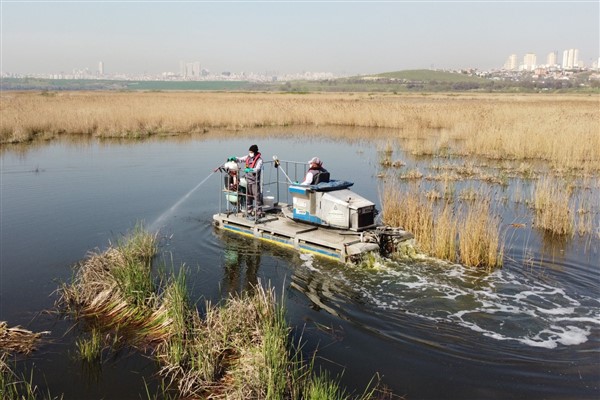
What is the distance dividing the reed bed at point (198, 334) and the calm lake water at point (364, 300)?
0.42 meters

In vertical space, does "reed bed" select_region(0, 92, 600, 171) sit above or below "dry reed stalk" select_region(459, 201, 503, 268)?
above

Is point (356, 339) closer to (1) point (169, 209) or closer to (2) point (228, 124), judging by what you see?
(1) point (169, 209)

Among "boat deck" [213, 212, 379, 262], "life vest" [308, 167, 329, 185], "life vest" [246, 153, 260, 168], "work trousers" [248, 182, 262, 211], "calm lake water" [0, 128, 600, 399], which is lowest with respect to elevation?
"calm lake water" [0, 128, 600, 399]

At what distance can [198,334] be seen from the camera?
7.50 metres

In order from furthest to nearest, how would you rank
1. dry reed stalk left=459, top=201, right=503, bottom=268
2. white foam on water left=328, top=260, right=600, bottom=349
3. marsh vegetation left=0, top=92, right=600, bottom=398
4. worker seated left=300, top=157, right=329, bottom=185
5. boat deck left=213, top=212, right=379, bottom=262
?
worker seated left=300, top=157, right=329, bottom=185 < boat deck left=213, top=212, right=379, bottom=262 < dry reed stalk left=459, top=201, right=503, bottom=268 < white foam on water left=328, top=260, right=600, bottom=349 < marsh vegetation left=0, top=92, right=600, bottom=398

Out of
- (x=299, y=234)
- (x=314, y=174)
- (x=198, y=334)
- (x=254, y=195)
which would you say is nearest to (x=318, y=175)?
(x=314, y=174)

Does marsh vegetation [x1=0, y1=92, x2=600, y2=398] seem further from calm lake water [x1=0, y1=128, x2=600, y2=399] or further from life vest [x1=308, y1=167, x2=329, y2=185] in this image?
life vest [x1=308, y1=167, x2=329, y2=185]

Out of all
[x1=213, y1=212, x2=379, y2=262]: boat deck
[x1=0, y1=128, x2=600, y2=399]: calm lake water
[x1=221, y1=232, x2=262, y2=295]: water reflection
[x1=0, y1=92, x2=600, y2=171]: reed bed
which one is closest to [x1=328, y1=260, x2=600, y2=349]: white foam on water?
[x1=0, y1=128, x2=600, y2=399]: calm lake water

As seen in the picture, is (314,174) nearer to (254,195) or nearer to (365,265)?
(254,195)

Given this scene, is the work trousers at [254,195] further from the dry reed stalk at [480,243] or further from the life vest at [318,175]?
the dry reed stalk at [480,243]

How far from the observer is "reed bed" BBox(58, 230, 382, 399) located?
656 cm

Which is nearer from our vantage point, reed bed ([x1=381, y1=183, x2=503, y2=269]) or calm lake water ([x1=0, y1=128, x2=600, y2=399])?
calm lake water ([x1=0, y1=128, x2=600, y2=399])

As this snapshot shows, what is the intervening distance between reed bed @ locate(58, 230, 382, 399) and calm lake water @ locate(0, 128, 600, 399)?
1.36 ft

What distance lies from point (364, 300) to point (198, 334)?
342 cm
